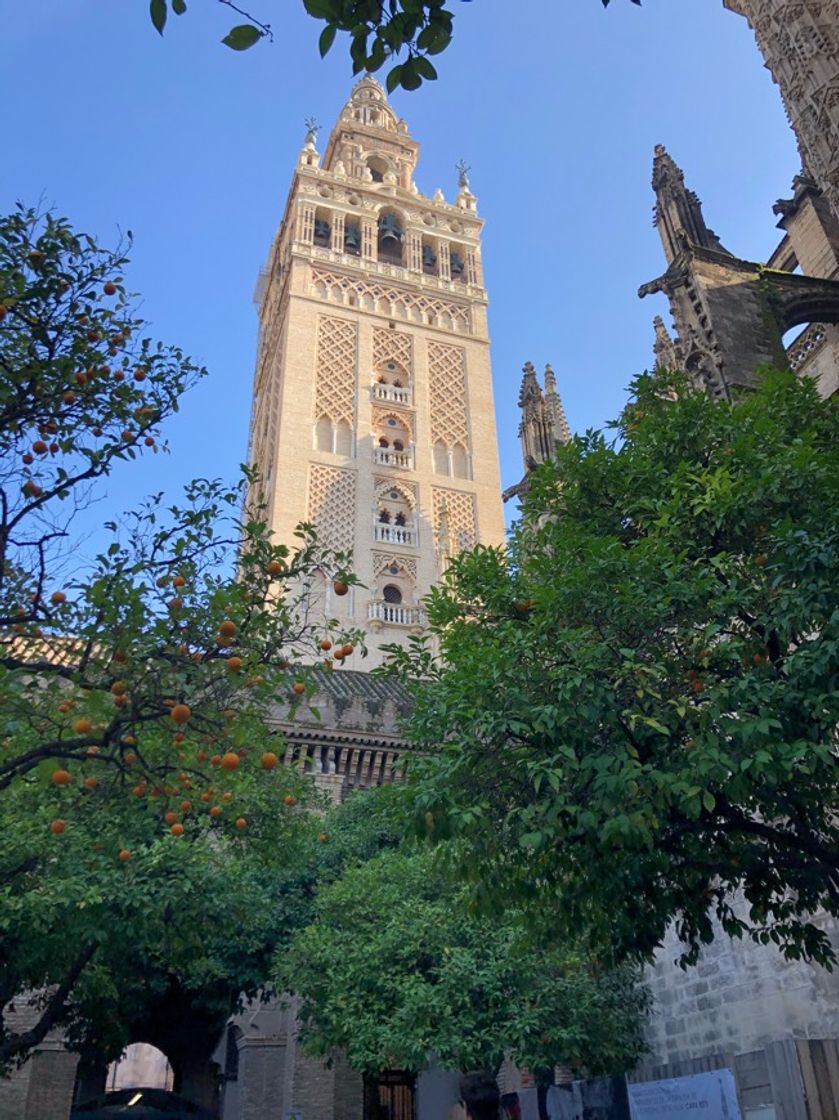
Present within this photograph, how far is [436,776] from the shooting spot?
7082 mm

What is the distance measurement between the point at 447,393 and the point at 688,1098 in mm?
34579

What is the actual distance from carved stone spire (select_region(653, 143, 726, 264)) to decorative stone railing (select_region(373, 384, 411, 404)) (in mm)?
21296

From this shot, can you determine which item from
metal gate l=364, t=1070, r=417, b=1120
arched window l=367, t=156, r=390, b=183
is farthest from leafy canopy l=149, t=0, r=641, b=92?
arched window l=367, t=156, r=390, b=183

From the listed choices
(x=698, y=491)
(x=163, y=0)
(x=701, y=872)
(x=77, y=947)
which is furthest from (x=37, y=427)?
(x=77, y=947)

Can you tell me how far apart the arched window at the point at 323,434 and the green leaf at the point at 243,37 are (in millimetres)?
32030

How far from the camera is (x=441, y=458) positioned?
38094 millimetres

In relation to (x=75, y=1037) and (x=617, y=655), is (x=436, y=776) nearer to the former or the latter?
(x=617, y=655)

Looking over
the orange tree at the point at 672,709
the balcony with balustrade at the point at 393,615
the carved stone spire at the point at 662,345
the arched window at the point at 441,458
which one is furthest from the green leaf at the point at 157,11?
the arched window at the point at 441,458

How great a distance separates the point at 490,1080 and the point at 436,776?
782cm

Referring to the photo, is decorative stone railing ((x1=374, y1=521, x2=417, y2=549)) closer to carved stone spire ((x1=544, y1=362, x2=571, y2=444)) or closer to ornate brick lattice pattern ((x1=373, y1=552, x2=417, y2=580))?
ornate brick lattice pattern ((x1=373, y1=552, x2=417, y2=580))

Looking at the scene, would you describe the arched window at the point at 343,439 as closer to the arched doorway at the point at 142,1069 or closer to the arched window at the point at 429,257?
the arched window at the point at 429,257

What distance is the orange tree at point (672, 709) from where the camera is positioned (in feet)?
20.8

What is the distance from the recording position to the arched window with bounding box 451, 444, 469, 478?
3797 cm

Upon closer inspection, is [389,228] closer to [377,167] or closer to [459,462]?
[377,167]
